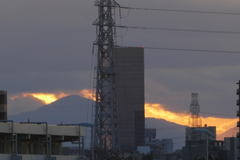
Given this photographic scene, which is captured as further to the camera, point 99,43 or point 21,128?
point 99,43

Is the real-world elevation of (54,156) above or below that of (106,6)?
below

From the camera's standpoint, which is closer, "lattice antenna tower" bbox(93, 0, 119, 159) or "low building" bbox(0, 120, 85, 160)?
"low building" bbox(0, 120, 85, 160)

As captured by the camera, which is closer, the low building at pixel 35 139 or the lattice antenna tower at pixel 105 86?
the low building at pixel 35 139

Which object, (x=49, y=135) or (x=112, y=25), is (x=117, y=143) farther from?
(x=49, y=135)

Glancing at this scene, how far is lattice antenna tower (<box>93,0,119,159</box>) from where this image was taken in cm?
16200

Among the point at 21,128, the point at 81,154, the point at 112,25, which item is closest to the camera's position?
the point at 21,128

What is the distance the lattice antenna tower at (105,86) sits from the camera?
16200 centimetres

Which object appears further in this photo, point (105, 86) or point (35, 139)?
point (105, 86)

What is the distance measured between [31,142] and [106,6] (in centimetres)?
5301

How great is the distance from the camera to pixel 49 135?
369 feet

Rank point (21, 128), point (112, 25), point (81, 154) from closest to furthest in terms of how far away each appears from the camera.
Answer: point (21, 128)
point (81, 154)
point (112, 25)

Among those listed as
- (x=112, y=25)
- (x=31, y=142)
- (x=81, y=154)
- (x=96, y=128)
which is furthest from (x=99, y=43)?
(x=31, y=142)

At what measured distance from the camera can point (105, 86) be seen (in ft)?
537

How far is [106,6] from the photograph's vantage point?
162250mm
